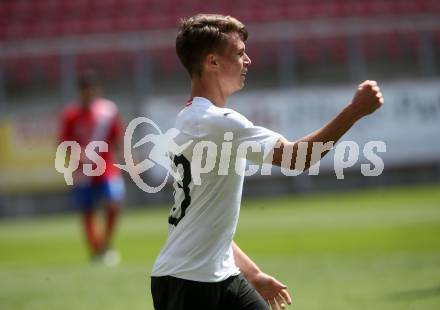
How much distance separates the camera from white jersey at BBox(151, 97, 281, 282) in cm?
432

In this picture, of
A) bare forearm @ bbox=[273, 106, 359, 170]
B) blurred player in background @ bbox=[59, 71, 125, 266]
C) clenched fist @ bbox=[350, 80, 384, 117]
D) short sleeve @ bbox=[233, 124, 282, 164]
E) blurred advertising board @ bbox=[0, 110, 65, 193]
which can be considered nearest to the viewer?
clenched fist @ bbox=[350, 80, 384, 117]

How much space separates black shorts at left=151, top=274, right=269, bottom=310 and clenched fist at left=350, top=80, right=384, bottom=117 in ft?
3.45

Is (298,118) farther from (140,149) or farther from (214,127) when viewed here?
(214,127)

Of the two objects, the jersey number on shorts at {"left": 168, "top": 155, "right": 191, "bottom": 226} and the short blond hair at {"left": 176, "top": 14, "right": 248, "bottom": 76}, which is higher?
the short blond hair at {"left": 176, "top": 14, "right": 248, "bottom": 76}

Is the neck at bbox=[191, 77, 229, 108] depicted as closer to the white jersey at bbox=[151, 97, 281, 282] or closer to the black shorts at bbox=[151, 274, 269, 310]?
the white jersey at bbox=[151, 97, 281, 282]

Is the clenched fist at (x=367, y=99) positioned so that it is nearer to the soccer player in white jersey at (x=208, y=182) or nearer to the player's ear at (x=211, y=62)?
the soccer player in white jersey at (x=208, y=182)

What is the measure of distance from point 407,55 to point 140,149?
19.0 ft

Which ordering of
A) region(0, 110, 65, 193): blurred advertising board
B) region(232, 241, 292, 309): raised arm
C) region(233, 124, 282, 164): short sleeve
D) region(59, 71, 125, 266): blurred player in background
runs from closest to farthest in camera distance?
1. region(233, 124, 282, 164): short sleeve
2. region(232, 241, 292, 309): raised arm
3. region(59, 71, 125, 266): blurred player in background
4. region(0, 110, 65, 193): blurred advertising board

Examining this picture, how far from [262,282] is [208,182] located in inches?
26.0

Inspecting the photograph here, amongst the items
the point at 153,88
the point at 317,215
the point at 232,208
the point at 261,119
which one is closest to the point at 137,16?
the point at 153,88

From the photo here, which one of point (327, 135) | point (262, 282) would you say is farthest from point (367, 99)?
point (262, 282)

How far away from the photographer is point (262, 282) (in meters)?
4.73

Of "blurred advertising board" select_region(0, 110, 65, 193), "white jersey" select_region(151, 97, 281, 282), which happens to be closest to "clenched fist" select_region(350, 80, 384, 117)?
"white jersey" select_region(151, 97, 281, 282)

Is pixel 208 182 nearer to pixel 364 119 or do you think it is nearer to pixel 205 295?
pixel 205 295
